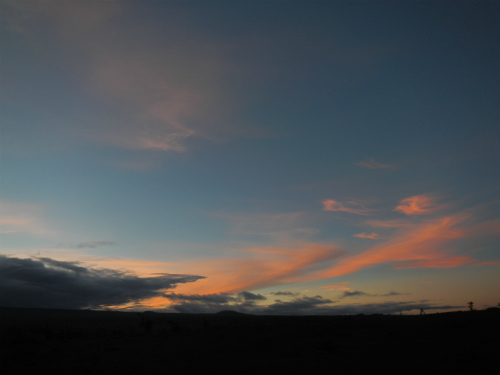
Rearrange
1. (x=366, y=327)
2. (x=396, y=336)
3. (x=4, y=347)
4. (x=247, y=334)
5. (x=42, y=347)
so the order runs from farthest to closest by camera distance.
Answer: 1. (x=366, y=327)
2. (x=247, y=334)
3. (x=396, y=336)
4. (x=42, y=347)
5. (x=4, y=347)

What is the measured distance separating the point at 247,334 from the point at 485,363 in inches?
748

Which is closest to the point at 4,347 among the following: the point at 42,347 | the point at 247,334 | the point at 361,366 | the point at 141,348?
the point at 42,347

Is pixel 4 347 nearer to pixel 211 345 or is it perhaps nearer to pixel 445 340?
pixel 211 345

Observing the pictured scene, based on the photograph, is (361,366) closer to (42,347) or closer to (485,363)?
(485,363)

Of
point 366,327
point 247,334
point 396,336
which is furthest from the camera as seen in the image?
point 366,327

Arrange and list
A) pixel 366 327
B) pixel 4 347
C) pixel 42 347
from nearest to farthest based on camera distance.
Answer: pixel 4 347 < pixel 42 347 < pixel 366 327

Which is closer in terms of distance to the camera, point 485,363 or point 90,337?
point 485,363

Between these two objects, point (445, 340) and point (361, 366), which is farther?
point (445, 340)

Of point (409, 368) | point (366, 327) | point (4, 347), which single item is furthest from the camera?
point (366, 327)

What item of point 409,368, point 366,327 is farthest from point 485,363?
point 366,327

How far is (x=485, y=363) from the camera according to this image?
1884cm

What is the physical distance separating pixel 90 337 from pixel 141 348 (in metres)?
A: 10.3

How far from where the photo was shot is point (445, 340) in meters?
25.8

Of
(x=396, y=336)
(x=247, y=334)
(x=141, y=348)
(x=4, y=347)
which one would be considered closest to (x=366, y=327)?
(x=396, y=336)
